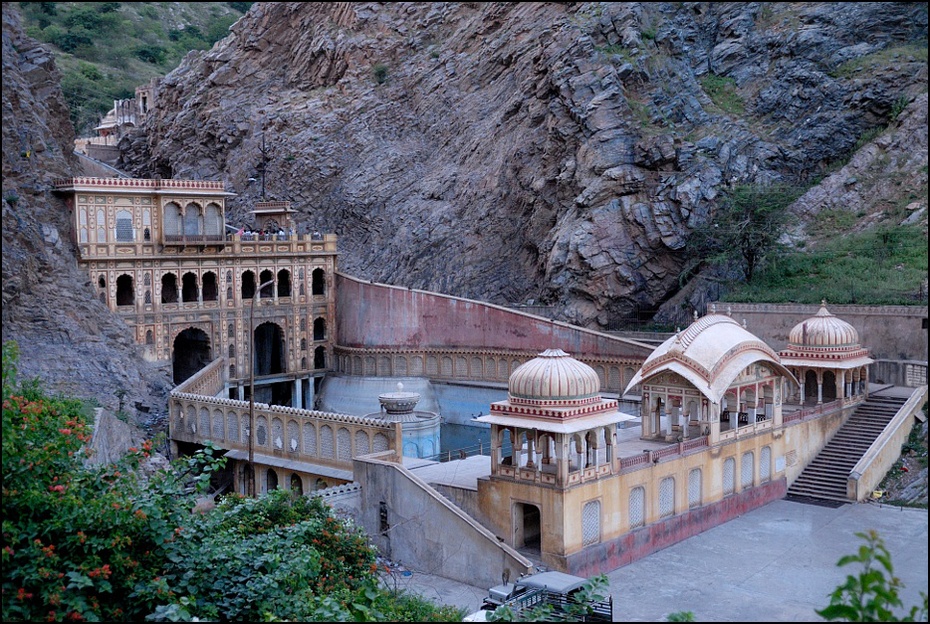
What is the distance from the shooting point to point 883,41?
160 feet

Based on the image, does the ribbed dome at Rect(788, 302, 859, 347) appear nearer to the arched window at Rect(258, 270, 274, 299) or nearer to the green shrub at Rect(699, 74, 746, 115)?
the green shrub at Rect(699, 74, 746, 115)

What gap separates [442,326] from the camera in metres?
44.1

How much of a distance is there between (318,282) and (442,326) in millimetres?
6891

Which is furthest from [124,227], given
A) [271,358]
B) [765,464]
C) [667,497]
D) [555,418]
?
[765,464]

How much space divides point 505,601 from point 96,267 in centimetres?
2536

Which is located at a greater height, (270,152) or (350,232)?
(270,152)

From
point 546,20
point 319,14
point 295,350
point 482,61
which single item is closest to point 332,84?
point 319,14

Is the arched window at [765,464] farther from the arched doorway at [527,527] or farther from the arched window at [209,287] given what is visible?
the arched window at [209,287]

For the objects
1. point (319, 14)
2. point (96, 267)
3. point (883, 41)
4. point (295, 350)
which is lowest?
point (295, 350)

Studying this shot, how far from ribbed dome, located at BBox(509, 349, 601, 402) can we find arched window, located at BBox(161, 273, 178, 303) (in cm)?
2323

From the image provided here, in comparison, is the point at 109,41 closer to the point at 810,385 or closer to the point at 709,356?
the point at 810,385

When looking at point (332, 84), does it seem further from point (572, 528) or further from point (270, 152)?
point (572, 528)

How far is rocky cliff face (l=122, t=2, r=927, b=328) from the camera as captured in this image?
44.4 metres

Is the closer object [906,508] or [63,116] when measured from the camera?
[906,508]
